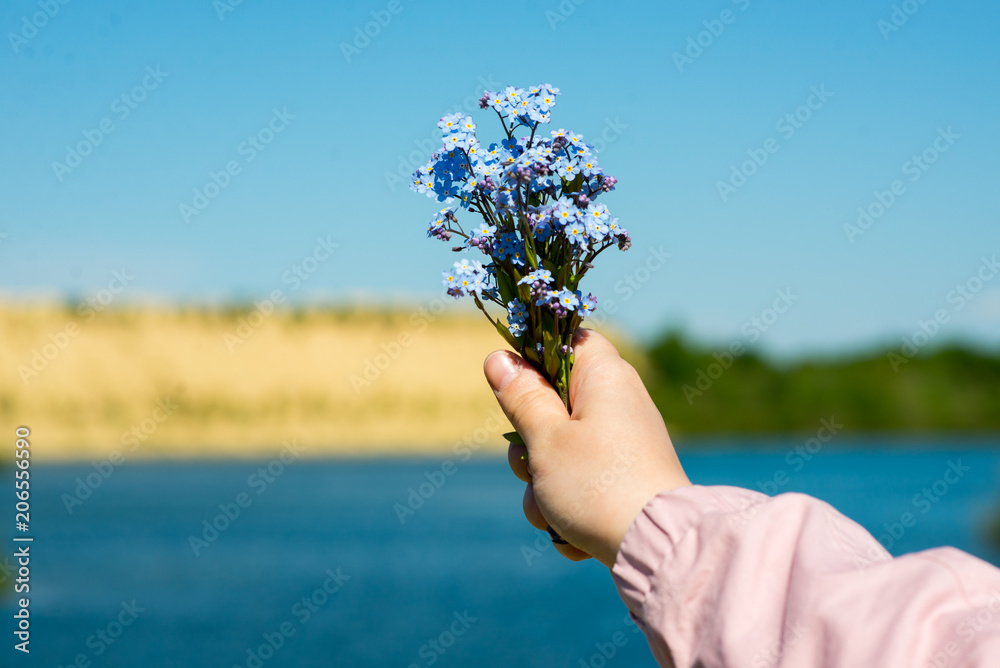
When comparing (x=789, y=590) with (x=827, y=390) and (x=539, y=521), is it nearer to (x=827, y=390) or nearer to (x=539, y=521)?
(x=539, y=521)

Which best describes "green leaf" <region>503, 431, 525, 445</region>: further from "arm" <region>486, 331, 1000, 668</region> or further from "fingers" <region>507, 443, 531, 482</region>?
"arm" <region>486, 331, 1000, 668</region>

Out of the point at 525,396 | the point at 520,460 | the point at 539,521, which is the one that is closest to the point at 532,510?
the point at 539,521

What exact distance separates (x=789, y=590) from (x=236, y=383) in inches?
1879

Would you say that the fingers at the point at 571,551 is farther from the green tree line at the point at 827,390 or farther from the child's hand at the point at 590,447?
the green tree line at the point at 827,390

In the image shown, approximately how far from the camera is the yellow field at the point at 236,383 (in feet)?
141

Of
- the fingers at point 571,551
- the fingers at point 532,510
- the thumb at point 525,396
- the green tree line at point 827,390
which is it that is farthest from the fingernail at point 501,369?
the green tree line at point 827,390

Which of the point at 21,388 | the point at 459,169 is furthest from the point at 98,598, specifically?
the point at 21,388

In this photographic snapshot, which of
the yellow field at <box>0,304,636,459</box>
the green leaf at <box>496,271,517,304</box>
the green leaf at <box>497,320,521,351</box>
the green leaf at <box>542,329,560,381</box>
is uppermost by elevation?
the yellow field at <box>0,304,636,459</box>

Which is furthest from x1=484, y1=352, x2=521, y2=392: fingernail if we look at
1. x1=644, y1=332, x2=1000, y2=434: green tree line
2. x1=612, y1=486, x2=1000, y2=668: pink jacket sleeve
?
x1=644, y1=332, x2=1000, y2=434: green tree line

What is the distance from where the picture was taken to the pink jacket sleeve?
47.6 inches

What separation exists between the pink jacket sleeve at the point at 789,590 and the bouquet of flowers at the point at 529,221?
2.32 feet

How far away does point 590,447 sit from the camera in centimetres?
180

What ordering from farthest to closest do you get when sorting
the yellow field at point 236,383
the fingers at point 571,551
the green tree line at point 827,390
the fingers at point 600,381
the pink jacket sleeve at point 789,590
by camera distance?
the green tree line at point 827,390
the yellow field at point 236,383
the fingers at point 571,551
the fingers at point 600,381
the pink jacket sleeve at point 789,590

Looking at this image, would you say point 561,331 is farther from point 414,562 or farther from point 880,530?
point 880,530
